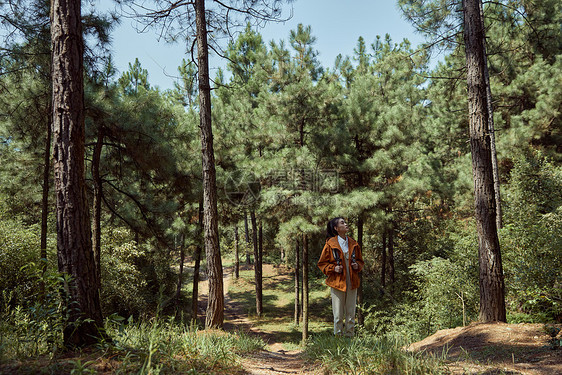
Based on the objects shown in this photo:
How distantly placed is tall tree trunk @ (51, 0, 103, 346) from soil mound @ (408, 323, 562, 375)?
10.7 feet

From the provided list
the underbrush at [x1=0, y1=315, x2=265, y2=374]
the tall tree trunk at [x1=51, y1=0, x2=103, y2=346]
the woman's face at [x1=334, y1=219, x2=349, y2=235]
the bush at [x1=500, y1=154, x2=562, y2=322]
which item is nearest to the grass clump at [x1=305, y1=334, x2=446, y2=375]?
the underbrush at [x1=0, y1=315, x2=265, y2=374]

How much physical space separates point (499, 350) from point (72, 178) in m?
4.92

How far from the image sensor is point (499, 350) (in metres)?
3.47

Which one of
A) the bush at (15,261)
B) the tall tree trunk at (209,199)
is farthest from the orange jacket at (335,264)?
the bush at (15,261)

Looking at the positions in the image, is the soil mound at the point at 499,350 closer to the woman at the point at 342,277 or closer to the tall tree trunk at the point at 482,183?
the tall tree trunk at the point at 482,183

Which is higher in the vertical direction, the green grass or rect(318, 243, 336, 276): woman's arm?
rect(318, 243, 336, 276): woman's arm

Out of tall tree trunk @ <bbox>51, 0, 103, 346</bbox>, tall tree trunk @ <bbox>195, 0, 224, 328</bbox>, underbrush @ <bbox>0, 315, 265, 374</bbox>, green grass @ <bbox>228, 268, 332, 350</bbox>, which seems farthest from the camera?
green grass @ <bbox>228, 268, 332, 350</bbox>

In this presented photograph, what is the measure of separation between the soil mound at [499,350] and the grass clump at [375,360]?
0.21 metres

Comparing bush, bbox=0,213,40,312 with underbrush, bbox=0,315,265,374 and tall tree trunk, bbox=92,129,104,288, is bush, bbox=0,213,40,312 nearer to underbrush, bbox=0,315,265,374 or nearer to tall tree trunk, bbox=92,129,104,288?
tall tree trunk, bbox=92,129,104,288

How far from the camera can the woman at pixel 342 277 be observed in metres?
4.31

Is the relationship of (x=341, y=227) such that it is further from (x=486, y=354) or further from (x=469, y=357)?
(x=486, y=354)

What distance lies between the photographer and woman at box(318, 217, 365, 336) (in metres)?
4.31

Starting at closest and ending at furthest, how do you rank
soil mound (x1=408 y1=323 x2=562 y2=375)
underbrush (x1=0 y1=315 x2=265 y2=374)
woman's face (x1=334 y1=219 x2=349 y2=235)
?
underbrush (x1=0 y1=315 x2=265 y2=374)
soil mound (x1=408 y1=323 x2=562 y2=375)
woman's face (x1=334 y1=219 x2=349 y2=235)

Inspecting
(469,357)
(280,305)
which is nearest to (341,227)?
(469,357)
